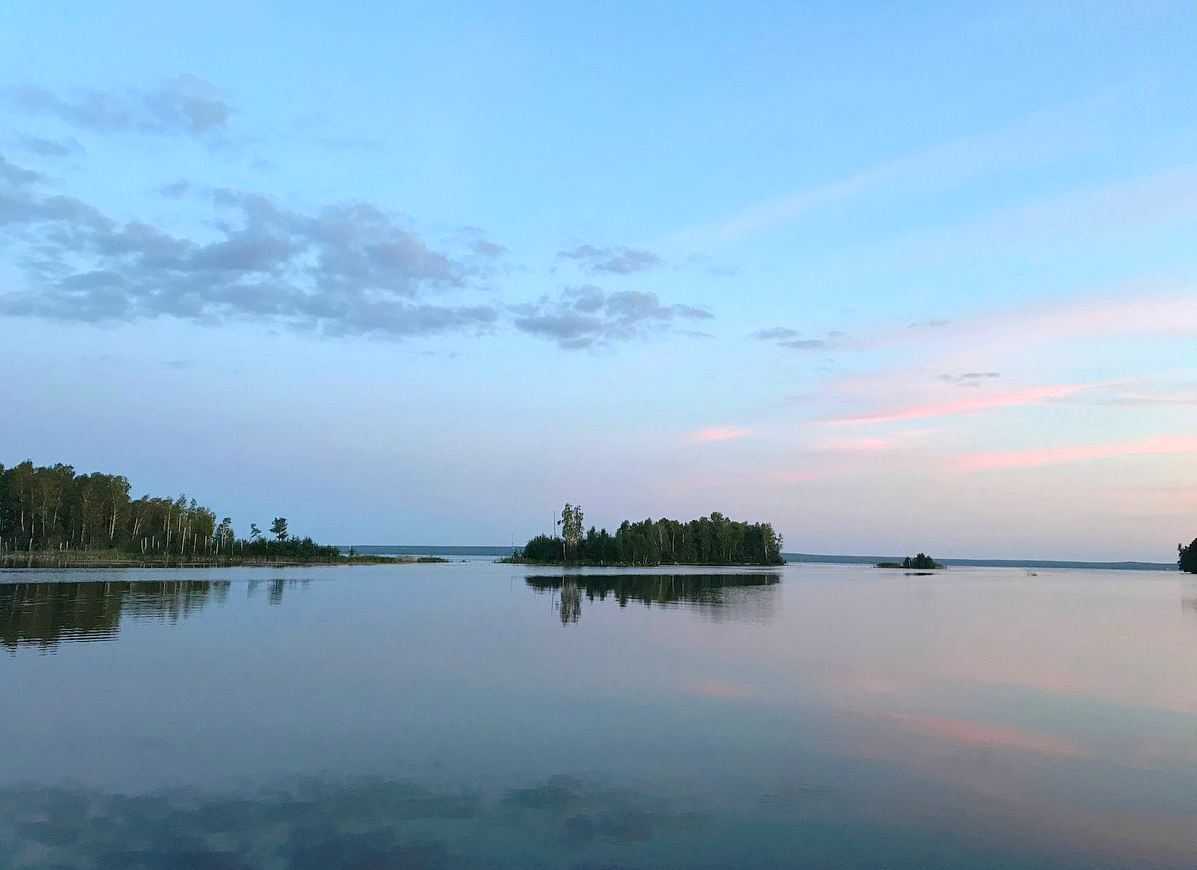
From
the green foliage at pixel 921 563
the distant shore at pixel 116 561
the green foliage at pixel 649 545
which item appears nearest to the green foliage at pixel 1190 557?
the green foliage at pixel 921 563

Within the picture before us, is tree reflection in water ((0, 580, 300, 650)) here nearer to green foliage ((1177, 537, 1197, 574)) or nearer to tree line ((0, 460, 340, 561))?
tree line ((0, 460, 340, 561))

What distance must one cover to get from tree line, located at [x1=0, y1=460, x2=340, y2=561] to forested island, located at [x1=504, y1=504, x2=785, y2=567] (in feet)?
148

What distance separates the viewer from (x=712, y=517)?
197 meters

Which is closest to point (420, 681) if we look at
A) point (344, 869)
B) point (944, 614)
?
point (344, 869)

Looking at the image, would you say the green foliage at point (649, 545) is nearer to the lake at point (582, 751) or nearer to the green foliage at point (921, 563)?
the green foliage at point (921, 563)

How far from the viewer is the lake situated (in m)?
10.5

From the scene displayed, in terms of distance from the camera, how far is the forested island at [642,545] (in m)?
168

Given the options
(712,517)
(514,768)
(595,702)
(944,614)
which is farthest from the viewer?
(712,517)

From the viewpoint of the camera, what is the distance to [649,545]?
178625 millimetres

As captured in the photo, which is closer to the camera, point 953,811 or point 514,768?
point 953,811

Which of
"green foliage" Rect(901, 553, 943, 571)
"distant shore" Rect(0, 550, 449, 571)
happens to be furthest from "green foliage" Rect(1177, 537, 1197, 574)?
"distant shore" Rect(0, 550, 449, 571)

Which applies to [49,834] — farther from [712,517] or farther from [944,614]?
[712,517]

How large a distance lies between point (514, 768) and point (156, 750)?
637 cm

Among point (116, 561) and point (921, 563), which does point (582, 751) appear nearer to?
point (116, 561)
